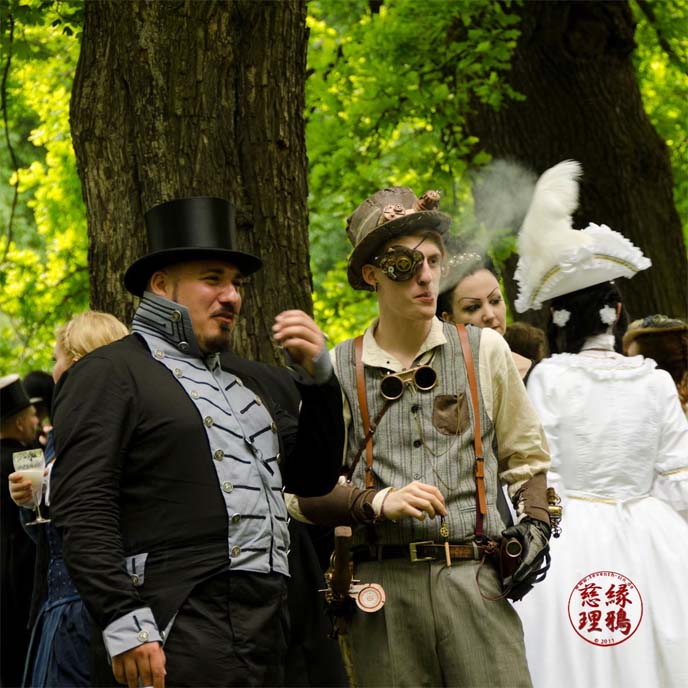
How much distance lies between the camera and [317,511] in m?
4.67

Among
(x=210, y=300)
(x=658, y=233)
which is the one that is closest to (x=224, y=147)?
(x=210, y=300)

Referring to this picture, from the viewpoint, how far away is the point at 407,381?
15.5ft

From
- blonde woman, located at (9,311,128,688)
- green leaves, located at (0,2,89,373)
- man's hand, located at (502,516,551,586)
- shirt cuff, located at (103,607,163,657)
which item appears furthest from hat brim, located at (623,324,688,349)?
green leaves, located at (0,2,89,373)

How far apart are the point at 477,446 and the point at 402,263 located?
2.39ft

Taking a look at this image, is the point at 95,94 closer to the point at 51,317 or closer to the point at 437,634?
the point at 437,634

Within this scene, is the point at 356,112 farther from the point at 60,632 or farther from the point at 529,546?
the point at 529,546

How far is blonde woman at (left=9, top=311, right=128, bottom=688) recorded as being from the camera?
6.01 metres

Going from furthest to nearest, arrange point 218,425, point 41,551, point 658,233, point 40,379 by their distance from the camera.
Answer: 1. point 658,233
2. point 40,379
3. point 41,551
4. point 218,425

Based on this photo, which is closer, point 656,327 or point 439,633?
point 439,633

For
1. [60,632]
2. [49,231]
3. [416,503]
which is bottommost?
[60,632]

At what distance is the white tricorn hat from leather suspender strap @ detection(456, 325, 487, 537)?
1562mm

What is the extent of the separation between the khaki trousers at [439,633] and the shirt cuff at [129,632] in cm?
88

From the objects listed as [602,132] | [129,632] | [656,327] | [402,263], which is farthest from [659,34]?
[129,632]

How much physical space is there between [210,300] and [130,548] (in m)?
0.93
